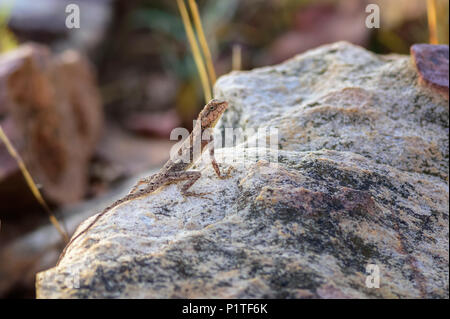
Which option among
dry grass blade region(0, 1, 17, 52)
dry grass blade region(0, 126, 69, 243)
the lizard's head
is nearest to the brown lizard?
the lizard's head

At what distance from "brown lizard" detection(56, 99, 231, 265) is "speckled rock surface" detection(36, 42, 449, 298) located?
8cm

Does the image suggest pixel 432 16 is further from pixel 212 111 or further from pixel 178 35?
pixel 178 35

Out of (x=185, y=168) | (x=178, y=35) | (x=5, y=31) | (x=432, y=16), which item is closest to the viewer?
(x=185, y=168)

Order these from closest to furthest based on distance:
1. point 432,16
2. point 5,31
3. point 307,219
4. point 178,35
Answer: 1. point 307,219
2. point 432,16
3. point 5,31
4. point 178,35

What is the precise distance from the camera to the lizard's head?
3.37 meters

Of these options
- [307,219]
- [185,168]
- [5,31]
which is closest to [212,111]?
[185,168]

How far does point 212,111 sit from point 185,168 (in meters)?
0.46

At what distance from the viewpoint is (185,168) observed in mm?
3367

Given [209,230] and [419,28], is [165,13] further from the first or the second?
[209,230]

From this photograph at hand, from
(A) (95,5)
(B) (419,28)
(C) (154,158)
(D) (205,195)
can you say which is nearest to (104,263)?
(D) (205,195)

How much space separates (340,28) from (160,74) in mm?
4690

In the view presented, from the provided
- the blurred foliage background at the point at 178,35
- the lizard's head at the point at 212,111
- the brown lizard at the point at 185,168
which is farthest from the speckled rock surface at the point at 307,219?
the blurred foliage background at the point at 178,35

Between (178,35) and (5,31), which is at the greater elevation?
(5,31)

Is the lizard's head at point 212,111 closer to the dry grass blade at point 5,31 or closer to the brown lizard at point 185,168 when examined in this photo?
the brown lizard at point 185,168
